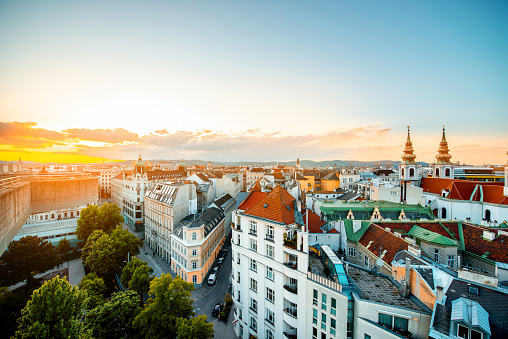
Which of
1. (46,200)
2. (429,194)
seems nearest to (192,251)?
(46,200)

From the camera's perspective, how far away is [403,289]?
16.1 m

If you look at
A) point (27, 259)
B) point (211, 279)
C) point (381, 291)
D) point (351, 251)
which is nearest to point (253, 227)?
point (381, 291)

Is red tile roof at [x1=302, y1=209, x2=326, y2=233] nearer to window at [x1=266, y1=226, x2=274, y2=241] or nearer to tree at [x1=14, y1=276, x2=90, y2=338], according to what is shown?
window at [x1=266, y1=226, x2=274, y2=241]

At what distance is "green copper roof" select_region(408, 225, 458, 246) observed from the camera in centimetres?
2479

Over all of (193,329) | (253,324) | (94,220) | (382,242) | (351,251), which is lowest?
(253,324)

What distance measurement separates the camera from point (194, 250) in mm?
32156

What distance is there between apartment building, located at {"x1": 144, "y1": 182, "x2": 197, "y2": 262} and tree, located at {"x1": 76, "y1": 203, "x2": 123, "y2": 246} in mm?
6532

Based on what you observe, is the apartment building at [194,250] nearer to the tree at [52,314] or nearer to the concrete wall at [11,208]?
the tree at [52,314]

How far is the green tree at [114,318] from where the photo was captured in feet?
63.5

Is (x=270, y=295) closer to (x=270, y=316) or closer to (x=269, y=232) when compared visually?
(x=270, y=316)

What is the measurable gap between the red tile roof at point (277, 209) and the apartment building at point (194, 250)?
13.0 meters

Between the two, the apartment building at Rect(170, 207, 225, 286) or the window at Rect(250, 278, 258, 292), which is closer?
the window at Rect(250, 278, 258, 292)

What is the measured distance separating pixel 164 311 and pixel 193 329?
360cm

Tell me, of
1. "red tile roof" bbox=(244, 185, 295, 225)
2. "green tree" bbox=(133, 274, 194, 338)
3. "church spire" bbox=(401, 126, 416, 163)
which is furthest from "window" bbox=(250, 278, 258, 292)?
"church spire" bbox=(401, 126, 416, 163)
